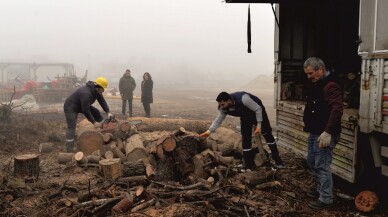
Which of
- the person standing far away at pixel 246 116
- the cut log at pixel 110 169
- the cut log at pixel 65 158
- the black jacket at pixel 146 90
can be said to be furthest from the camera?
the black jacket at pixel 146 90

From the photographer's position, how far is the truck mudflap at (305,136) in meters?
4.73

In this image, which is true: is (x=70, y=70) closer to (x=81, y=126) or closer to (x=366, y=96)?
(x=81, y=126)

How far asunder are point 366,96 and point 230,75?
5726 cm

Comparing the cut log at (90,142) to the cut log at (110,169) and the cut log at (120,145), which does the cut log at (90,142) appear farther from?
the cut log at (110,169)

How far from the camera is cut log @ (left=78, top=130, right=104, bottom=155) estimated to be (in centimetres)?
745

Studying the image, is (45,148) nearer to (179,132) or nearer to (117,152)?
(117,152)

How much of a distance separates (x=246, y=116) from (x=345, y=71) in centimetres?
303

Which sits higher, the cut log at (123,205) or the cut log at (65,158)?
the cut log at (123,205)

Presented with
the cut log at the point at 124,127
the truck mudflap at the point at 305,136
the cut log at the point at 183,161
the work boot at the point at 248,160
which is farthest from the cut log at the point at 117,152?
the truck mudflap at the point at 305,136

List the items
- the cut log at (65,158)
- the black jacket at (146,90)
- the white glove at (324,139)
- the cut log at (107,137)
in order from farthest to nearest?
Answer: the black jacket at (146,90), the cut log at (107,137), the cut log at (65,158), the white glove at (324,139)

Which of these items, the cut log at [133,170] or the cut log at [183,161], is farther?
the cut log at [133,170]

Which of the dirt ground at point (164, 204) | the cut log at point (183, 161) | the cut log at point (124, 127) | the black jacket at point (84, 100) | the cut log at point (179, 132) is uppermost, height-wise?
the black jacket at point (84, 100)

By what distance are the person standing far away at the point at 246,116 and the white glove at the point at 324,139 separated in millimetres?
1535

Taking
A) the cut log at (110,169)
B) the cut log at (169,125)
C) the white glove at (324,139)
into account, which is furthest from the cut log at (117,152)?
the white glove at (324,139)
